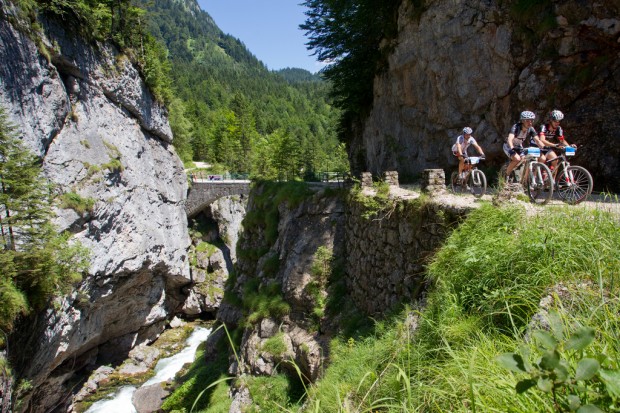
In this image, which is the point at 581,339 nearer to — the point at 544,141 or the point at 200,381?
the point at 544,141

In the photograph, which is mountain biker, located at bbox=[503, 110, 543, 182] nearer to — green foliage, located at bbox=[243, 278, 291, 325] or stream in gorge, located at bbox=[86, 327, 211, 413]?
green foliage, located at bbox=[243, 278, 291, 325]

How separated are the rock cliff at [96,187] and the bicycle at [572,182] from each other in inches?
657

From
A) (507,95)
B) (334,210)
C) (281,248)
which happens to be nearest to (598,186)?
(507,95)

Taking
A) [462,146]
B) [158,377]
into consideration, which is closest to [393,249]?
[462,146]

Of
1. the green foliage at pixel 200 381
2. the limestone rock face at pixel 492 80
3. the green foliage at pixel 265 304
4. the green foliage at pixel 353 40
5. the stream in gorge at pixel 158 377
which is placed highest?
the green foliage at pixel 353 40

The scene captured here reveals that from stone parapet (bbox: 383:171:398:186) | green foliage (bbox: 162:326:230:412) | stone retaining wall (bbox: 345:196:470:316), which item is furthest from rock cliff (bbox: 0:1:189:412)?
stone parapet (bbox: 383:171:398:186)

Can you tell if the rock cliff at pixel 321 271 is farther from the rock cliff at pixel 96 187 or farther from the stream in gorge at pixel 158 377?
the rock cliff at pixel 96 187

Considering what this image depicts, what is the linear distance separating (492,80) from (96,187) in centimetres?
1719

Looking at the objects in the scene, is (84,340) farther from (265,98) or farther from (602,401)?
(265,98)

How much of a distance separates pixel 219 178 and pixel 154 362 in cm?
1727

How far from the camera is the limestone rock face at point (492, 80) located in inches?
317

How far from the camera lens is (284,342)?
9969mm

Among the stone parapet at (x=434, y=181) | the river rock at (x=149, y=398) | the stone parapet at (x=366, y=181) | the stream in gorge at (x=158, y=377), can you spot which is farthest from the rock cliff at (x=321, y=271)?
the stream in gorge at (x=158, y=377)

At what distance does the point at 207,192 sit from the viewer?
29.5 m
